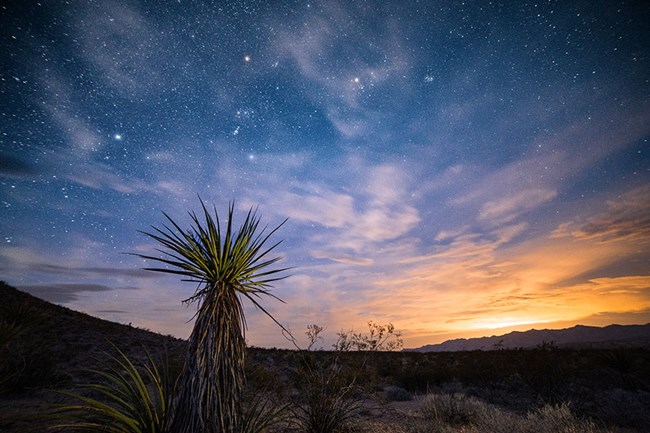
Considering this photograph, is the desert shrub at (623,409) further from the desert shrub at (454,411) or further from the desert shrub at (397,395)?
the desert shrub at (397,395)

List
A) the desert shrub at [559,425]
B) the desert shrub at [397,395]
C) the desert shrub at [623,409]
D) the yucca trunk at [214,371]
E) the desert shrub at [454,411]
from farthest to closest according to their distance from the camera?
the desert shrub at [397,395] < the desert shrub at [454,411] < the desert shrub at [623,409] < the desert shrub at [559,425] < the yucca trunk at [214,371]

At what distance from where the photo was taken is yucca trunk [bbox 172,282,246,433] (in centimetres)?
381

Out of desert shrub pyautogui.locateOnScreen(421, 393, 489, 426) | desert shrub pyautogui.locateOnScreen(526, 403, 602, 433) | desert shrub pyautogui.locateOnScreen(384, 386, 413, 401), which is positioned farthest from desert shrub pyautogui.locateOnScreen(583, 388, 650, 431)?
desert shrub pyautogui.locateOnScreen(384, 386, 413, 401)

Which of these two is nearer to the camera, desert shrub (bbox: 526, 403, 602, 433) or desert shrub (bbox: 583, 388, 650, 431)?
desert shrub (bbox: 526, 403, 602, 433)

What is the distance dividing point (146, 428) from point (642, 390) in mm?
16996

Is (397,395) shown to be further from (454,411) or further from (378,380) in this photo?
(454,411)

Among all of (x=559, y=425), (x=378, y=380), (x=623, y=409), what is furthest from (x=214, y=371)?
(x=378, y=380)

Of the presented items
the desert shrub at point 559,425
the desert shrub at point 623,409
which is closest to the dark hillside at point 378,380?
the desert shrub at point 623,409

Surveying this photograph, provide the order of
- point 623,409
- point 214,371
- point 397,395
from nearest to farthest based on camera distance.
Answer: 1. point 214,371
2. point 623,409
3. point 397,395

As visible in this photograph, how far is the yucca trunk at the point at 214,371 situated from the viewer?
3.81 metres

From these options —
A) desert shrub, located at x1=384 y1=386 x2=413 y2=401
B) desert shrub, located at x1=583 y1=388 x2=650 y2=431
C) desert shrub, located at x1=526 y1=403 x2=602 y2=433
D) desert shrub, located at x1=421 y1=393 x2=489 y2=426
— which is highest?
desert shrub, located at x1=526 y1=403 x2=602 y2=433

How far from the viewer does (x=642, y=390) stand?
11.5 m

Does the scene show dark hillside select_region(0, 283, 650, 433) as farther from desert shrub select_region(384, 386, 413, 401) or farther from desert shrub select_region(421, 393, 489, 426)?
desert shrub select_region(421, 393, 489, 426)

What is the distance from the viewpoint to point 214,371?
3.94 metres
